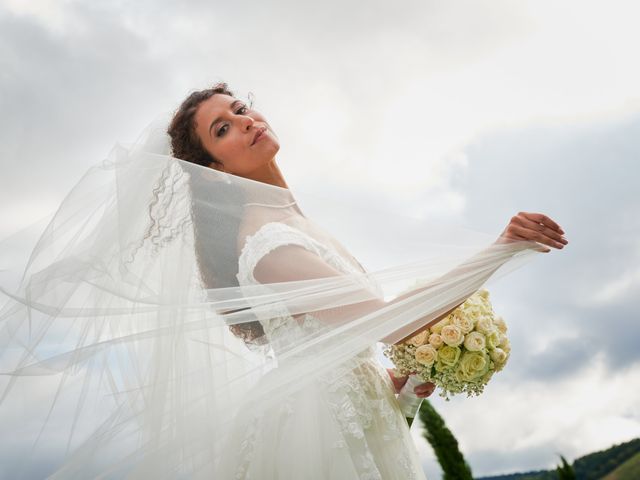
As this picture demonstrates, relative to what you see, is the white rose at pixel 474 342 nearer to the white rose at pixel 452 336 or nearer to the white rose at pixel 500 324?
the white rose at pixel 452 336

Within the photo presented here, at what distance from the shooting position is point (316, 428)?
2541mm

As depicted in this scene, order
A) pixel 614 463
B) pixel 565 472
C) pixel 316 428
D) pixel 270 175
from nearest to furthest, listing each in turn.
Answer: pixel 316 428, pixel 270 175, pixel 565 472, pixel 614 463

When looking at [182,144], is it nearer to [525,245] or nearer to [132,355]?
[132,355]

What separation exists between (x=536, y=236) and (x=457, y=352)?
72 cm

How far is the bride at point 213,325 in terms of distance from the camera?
2.54 meters

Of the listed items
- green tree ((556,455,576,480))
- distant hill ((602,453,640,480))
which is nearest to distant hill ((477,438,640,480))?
distant hill ((602,453,640,480))

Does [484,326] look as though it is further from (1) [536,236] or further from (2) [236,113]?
(2) [236,113]

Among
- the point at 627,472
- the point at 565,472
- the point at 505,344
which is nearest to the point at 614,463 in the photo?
the point at 627,472

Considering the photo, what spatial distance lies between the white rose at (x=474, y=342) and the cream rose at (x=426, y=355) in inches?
6.7

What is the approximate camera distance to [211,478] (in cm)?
250

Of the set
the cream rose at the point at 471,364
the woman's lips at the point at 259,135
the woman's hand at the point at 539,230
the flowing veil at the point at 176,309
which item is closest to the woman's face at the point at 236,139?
the woman's lips at the point at 259,135

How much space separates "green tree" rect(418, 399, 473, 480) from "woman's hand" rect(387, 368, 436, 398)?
774 cm

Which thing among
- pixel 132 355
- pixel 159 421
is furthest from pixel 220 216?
pixel 159 421

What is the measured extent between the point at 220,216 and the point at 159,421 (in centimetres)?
94
